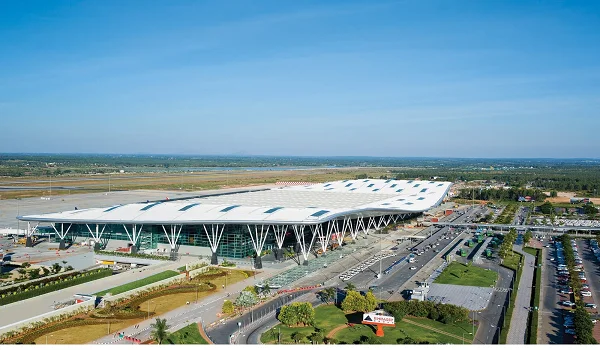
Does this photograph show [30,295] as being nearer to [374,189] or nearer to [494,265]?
[494,265]

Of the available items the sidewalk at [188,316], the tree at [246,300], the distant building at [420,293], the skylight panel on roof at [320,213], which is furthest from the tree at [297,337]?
the skylight panel on roof at [320,213]

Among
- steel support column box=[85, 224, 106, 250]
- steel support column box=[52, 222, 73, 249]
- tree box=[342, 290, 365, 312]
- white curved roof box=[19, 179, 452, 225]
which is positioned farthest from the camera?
steel support column box=[52, 222, 73, 249]

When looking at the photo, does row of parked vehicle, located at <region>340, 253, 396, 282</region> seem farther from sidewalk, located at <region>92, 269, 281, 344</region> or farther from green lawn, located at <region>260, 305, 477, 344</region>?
green lawn, located at <region>260, 305, 477, 344</region>

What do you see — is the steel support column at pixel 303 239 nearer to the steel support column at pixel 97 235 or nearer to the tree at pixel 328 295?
the tree at pixel 328 295

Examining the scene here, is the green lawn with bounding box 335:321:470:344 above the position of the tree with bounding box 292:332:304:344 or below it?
below

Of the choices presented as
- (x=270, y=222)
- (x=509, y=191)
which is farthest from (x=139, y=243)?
(x=509, y=191)

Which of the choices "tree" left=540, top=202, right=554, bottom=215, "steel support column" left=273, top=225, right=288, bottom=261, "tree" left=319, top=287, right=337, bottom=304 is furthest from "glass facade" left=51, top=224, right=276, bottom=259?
"tree" left=540, top=202, right=554, bottom=215
